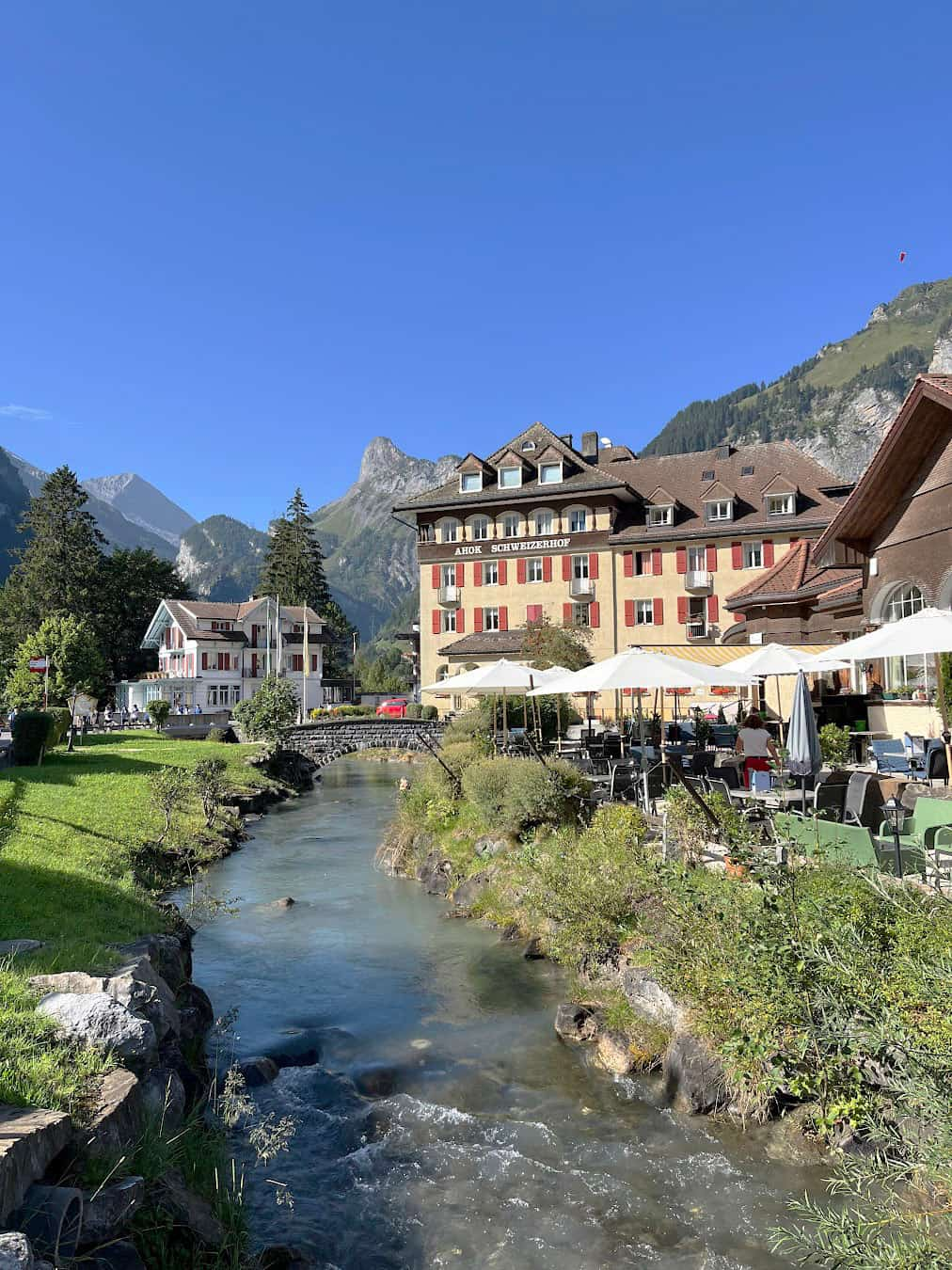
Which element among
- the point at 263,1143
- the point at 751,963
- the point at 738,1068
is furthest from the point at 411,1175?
the point at 751,963

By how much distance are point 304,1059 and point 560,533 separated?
4255cm

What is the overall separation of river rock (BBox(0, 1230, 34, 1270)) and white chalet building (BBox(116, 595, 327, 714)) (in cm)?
6411

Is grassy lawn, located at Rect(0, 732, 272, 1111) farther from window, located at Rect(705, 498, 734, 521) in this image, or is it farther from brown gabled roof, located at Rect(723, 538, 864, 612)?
window, located at Rect(705, 498, 734, 521)

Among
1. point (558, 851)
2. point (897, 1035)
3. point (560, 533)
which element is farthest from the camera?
point (560, 533)

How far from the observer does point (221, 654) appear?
71875mm

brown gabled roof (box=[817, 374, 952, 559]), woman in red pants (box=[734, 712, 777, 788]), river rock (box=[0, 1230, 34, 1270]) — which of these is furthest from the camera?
brown gabled roof (box=[817, 374, 952, 559])

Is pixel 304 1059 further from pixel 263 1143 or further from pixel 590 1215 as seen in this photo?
pixel 590 1215

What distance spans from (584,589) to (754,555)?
384 inches

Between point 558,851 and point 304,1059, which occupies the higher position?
point 558,851

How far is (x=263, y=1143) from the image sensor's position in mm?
7281

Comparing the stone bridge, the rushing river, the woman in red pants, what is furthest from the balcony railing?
the rushing river

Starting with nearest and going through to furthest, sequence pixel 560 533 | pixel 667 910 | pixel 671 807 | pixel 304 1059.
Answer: pixel 667 910 → pixel 304 1059 → pixel 671 807 → pixel 560 533

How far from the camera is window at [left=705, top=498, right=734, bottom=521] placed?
47.4m

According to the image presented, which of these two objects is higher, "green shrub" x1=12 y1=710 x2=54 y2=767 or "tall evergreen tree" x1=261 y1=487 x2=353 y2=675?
"tall evergreen tree" x1=261 y1=487 x2=353 y2=675
